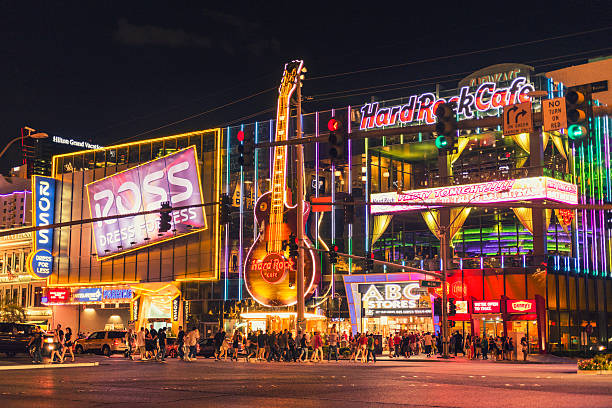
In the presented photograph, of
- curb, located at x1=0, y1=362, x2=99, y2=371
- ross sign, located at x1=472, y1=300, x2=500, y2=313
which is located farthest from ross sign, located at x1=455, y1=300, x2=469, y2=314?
curb, located at x1=0, y1=362, x2=99, y2=371

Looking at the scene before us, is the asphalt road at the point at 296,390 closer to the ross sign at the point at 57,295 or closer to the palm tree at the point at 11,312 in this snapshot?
the ross sign at the point at 57,295

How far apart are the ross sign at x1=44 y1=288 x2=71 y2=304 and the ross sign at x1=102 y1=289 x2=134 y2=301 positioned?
15.9 feet

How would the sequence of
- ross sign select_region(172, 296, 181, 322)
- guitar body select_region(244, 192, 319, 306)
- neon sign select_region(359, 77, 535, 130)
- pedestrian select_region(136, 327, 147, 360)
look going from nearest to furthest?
pedestrian select_region(136, 327, 147, 360), neon sign select_region(359, 77, 535, 130), guitar body select_region(244, 192, 319, 306), ross sign select_region(172, 296, 181, 322)

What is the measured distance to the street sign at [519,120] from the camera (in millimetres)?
17500

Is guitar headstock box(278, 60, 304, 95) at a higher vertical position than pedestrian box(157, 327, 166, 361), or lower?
higher

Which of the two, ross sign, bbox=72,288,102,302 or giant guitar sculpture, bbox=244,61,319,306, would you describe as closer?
giant guitar sculpture, bbox=244,61,319,306

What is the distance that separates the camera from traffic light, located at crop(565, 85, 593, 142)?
16.4 meters

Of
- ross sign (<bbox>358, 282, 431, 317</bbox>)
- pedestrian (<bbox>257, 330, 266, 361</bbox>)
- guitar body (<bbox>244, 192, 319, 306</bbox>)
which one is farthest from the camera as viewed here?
ross sign (<bbox>358, 282, 431, 317</bbox>)

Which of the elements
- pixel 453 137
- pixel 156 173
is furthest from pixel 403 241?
pixel 453 137

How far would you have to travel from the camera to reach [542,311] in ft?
176

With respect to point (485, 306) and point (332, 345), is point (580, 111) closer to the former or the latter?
point (332, 345)

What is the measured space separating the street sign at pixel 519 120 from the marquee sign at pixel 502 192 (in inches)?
1346

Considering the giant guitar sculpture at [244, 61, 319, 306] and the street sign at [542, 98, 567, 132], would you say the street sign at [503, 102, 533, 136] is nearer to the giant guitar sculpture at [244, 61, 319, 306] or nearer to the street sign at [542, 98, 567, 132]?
the street sign at [542, 98, 567, 132]

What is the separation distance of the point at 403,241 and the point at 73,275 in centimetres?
3436
